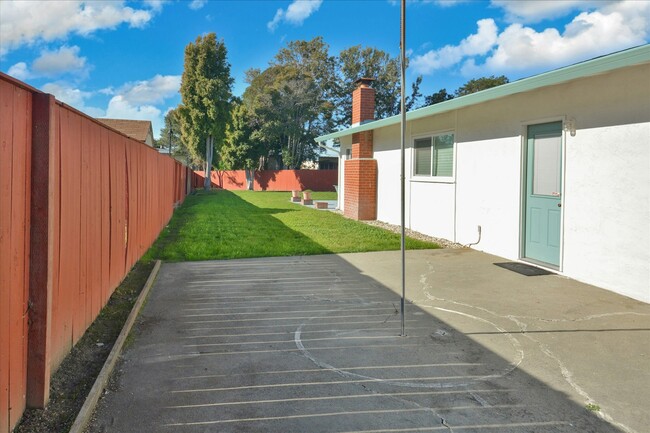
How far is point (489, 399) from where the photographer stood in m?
3.38

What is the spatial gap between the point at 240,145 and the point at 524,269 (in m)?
36.8

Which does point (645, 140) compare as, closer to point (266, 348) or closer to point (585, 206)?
point (585, 206)

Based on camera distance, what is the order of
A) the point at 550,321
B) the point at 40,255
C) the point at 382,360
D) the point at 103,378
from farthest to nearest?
the point at 550,321
the point at 382,360
the point at 103,378
the point at 40,255

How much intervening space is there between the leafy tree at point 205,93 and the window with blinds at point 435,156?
89.6ft

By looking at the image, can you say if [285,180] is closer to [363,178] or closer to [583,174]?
[363,178]

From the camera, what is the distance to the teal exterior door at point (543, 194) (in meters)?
7.47

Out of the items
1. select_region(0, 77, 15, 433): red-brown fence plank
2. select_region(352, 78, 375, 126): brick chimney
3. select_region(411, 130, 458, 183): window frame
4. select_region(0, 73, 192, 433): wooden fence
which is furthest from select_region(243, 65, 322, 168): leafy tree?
select_region(0, 77, 15, 433): red-brown fence plank

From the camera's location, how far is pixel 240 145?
4241 centimetres

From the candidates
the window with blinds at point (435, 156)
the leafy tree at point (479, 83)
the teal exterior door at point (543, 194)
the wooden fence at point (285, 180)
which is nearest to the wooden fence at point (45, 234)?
the teal exterior door at point (543, 194)

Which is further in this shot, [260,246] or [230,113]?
[230,113]

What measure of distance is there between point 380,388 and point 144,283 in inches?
170

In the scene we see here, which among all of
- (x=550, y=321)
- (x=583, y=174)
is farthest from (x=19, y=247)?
(x=583, y=174)

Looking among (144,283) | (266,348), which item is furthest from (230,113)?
(266,348)

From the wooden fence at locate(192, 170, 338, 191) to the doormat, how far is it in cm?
3338
